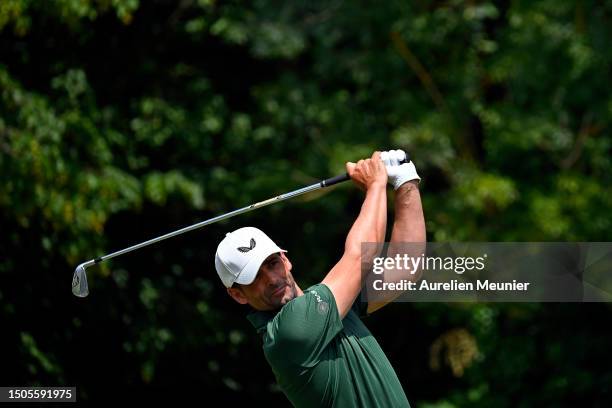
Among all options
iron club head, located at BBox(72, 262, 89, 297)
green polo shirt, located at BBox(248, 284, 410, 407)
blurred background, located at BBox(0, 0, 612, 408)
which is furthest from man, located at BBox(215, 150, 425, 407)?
blurred background, located at BBox(0, 0, 612, 408)

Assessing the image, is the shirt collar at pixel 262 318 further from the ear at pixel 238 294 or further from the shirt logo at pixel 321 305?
the shirt logo at pixel 321 305

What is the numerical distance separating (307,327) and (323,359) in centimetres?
13

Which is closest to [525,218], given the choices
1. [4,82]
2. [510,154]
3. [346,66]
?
[510,154]

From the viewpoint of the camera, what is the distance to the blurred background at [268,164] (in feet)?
26.1

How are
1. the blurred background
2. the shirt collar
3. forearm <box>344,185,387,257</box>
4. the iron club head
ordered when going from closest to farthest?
forearm <box>344,185,387,257</box> < the shirt collar < the iron club head < the blurred background

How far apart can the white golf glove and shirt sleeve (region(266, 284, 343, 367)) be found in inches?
18.4

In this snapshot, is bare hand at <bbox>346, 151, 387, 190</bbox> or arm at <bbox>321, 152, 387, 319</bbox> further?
bare hand at <bbox>346, 151, 387, 190</bbox>

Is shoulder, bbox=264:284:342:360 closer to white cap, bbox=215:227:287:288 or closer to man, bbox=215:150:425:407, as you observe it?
man, bbox=215:150:425:407

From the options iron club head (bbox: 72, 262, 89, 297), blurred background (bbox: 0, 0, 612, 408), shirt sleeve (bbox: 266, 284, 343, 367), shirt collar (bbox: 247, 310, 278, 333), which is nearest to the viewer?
shirt sleeve (bbox: 266, 284, 343, 367)

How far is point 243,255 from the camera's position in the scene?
140 inches

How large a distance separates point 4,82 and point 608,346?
4608mm

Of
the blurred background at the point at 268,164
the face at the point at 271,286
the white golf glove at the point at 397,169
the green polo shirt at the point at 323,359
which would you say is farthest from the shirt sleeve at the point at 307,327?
the blurred background at the point at 268,164

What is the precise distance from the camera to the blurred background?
7.96 meters

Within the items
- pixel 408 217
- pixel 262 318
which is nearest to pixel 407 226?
pixel 408 217
